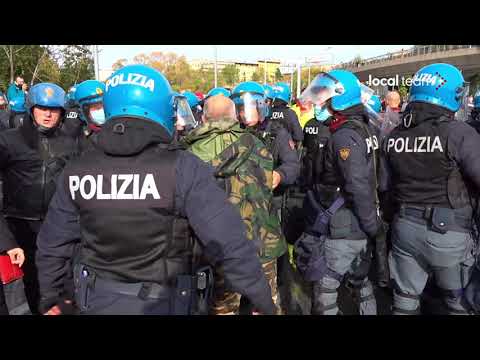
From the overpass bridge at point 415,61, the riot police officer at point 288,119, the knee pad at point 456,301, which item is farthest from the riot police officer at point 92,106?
the overpass bridge at point 415,61

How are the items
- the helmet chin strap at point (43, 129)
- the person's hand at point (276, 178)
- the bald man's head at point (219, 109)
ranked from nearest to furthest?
the bald man's head at point (219, 109)
the person's hand at point (276, 178)
the helmet chin strap at point (43, 129)

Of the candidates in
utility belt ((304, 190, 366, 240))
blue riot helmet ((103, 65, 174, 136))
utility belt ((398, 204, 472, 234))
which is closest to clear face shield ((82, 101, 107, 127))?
blue riot helmet ((103, 65, 174, 136))

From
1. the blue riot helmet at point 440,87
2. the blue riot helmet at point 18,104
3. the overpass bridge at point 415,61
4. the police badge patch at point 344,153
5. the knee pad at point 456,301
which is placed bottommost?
the knee pad at point 456,301

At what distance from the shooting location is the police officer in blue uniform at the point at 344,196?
3.23 meters

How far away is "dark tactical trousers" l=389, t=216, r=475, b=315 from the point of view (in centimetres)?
309

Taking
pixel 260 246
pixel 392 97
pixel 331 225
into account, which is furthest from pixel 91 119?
pixel 392 97

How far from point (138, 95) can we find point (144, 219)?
1.91 feet

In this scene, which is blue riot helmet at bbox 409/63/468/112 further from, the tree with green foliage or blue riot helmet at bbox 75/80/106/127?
the tree with green foliage

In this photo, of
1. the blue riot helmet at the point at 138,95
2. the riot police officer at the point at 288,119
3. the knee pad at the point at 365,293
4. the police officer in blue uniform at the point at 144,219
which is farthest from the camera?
the riot police officer at the point at 288,119

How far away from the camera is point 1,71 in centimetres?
2372

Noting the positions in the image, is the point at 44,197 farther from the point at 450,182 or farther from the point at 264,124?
the point at 450,182

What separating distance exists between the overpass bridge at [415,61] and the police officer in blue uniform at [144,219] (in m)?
23.6

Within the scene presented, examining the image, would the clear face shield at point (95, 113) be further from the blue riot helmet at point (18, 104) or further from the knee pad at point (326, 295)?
the blue riot helmet at point (18, 104)

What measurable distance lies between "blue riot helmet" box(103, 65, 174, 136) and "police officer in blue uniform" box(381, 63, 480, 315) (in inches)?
77.5
